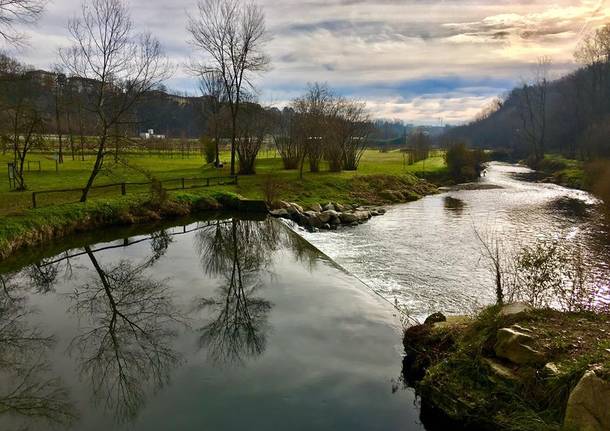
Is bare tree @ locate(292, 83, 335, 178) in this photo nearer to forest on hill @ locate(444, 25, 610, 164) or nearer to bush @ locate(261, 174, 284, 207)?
bush @ locate(261, 174, 284, 207)

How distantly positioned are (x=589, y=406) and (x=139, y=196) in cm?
2400

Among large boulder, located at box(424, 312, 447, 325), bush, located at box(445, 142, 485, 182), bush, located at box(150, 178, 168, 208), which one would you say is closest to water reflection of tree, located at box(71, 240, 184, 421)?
large boulder, located at box(424, 312, 447, 325)

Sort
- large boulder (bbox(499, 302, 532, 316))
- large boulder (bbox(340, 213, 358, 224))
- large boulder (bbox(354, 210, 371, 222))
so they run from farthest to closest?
large boulder (bbox(354, 210, 371, 222)) → large boulder (bbox(340, 213, 358, 224)) → large boulder (bbox(499, 302, 532, 316))

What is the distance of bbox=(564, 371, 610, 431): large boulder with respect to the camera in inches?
217

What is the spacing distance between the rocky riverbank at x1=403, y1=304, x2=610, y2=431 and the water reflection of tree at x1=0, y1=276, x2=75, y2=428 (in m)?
6.44

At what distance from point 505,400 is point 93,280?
507 inches

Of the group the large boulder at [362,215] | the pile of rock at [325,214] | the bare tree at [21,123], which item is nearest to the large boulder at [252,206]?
the pile of rock at [325,214]

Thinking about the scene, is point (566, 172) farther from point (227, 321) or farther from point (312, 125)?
point (227, 321)

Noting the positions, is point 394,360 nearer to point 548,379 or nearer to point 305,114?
point 548,379

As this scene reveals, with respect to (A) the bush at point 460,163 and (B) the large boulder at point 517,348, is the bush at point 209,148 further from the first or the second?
(B) the large boulder at point 517,348

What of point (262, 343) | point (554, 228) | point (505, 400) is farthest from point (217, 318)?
point (554, 228)

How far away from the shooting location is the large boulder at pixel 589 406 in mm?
5523

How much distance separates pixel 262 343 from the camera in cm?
1029

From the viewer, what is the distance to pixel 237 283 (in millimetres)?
14609
